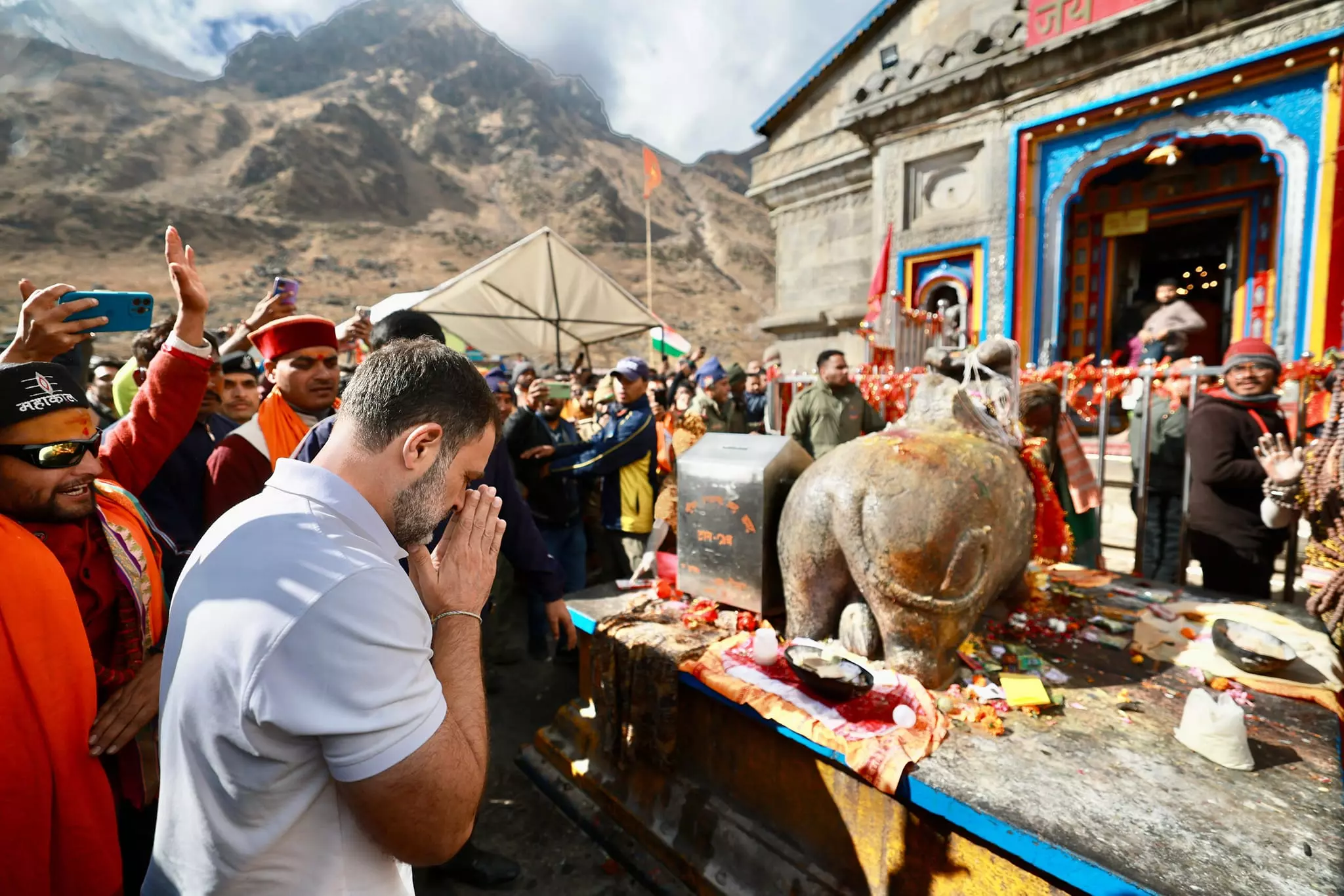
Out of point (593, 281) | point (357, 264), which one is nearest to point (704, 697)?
point (593, 281)

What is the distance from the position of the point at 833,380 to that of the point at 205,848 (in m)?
5.46

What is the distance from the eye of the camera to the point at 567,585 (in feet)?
15.9

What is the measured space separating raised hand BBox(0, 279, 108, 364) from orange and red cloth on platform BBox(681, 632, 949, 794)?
2579 millimetres

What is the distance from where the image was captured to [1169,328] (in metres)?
8.30

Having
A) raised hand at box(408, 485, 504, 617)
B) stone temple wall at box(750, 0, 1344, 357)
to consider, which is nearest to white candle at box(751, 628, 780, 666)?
raised hand at box(408, 485, 504, 617)

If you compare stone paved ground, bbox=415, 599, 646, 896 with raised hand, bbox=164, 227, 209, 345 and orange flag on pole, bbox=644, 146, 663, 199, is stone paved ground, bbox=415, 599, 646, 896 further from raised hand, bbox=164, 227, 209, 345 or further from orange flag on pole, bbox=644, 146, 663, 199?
orange flag on pole, bbox=644, 146, 663, 199

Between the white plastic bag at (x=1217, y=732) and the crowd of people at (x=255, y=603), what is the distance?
1040 millimetres

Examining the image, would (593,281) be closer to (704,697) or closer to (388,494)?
(704,697)

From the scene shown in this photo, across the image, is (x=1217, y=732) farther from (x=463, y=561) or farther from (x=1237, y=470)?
(x=463, y=561)

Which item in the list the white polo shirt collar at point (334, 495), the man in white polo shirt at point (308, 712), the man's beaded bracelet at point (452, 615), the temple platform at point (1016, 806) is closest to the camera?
the man in white polo shirt at point (308, 712)

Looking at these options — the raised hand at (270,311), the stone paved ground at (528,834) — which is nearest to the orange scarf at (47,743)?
the raised hand at (270,311)

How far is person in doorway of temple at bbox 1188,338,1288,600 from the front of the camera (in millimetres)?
3770

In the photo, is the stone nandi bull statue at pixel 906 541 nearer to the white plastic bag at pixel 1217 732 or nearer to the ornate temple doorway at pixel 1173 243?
the white plastic bag at pixel 1217 732

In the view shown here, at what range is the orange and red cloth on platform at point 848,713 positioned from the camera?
2156 millimetres
